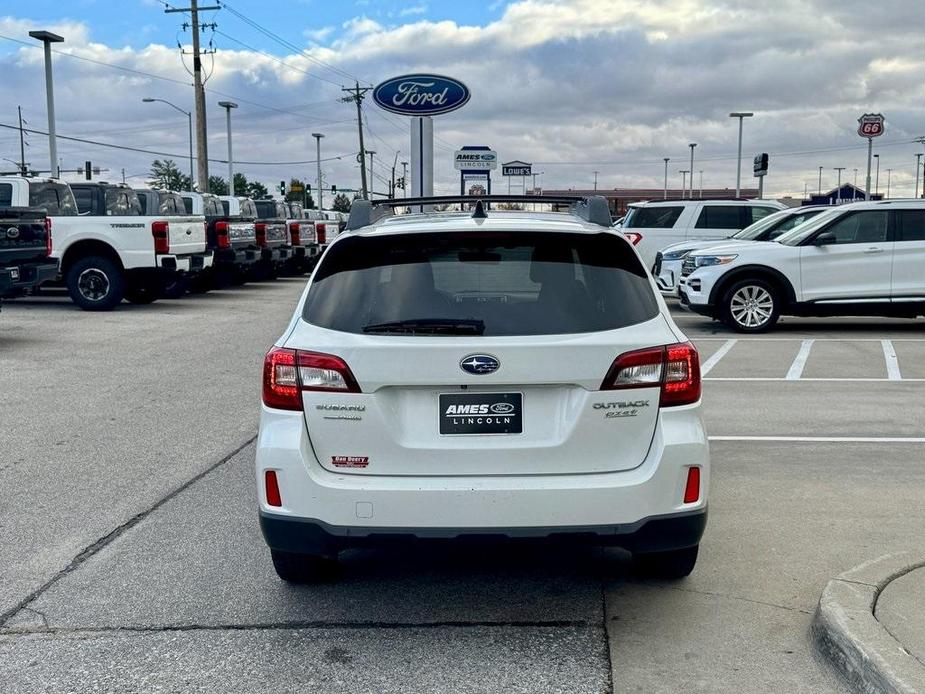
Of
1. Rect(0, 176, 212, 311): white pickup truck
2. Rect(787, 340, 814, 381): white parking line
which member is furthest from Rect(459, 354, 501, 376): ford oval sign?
Rect(0, 176, 212, 311): white pickup truck

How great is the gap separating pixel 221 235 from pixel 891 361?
1388cm

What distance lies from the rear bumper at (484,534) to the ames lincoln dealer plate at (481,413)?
38 centimetres

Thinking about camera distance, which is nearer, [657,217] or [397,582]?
[397,582]

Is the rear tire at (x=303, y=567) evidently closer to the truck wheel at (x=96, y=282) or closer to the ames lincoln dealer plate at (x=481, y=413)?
the ames lincoln dealer plate at (x=481, y=413)

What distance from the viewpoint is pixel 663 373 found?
4141 mm

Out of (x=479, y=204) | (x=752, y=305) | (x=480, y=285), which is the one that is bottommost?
(x=752, y=305)

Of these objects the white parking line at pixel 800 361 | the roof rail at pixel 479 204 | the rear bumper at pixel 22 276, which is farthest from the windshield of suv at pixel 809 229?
the roof rail at pixel 479 204

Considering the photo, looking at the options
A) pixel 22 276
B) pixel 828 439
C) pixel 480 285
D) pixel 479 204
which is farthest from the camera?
pixel 22 276

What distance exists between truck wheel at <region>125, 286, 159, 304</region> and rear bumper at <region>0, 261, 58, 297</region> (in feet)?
18.8

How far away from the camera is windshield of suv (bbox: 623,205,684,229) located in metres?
22.1

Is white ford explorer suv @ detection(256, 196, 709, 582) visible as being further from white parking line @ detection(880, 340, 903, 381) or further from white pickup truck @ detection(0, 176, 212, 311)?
white pickup truck @ detection(0, 176, 212, 311)

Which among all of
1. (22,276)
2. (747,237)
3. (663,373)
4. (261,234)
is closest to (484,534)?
(663,373)

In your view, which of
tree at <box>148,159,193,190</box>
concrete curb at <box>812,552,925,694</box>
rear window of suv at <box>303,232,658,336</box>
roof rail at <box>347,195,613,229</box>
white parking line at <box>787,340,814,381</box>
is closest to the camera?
concrete curb at <box>812,552,925,694</box>

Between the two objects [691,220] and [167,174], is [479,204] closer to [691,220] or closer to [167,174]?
[691,220]
